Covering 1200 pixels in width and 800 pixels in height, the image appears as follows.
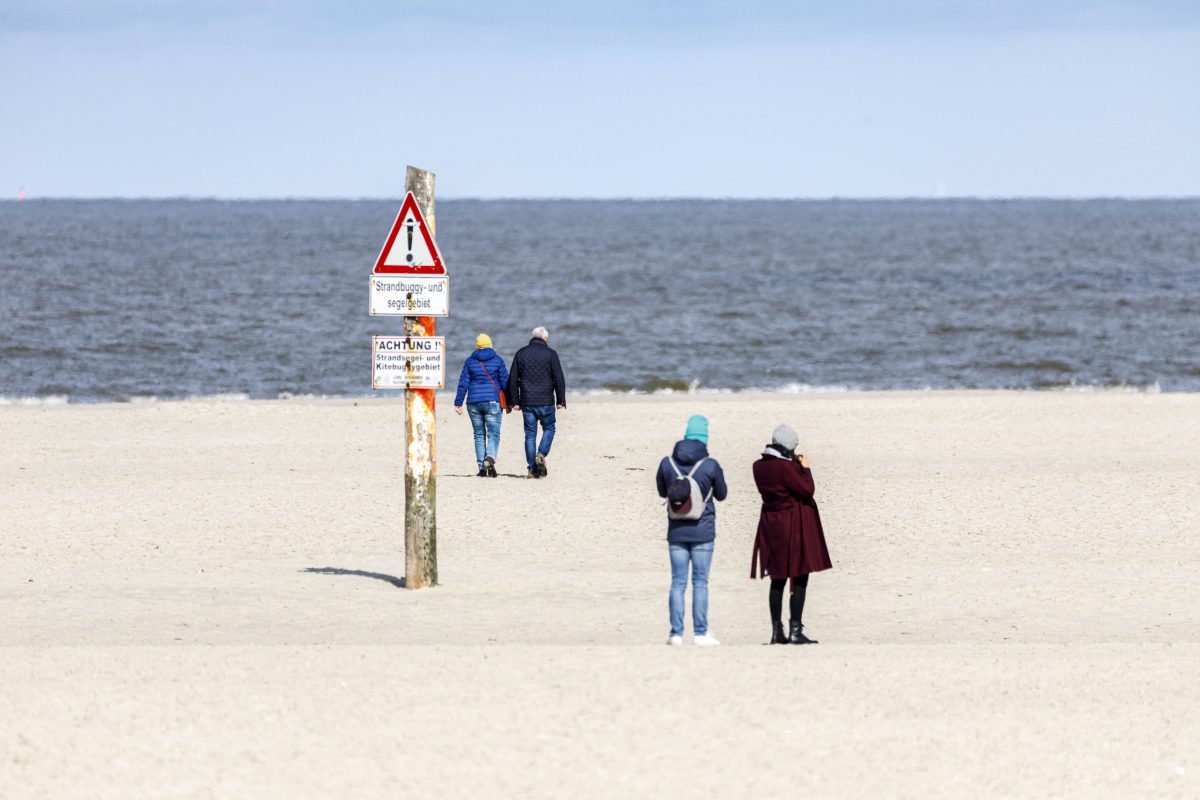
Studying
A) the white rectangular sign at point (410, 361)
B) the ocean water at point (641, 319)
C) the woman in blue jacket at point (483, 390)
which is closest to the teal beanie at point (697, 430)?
the white rectangular sign at point (410, 361)

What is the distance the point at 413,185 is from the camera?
471 inches

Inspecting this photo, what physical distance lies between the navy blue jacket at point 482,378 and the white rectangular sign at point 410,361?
5959 millimetres

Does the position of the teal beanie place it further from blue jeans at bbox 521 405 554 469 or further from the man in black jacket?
blue jeans at bbox 521 405 554 469

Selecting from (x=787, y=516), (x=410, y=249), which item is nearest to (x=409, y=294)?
(x=410, y=249)

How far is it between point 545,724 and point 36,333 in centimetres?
3900

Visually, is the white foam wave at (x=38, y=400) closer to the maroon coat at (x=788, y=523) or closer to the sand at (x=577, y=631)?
the sand at (x=577, y=631)

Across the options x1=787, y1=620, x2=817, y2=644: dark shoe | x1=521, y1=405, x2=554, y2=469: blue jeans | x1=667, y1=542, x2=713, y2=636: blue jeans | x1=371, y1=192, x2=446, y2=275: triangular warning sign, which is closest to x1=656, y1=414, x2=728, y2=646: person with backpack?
x1=667, y1=542, x2=713, y2=636: blue jeans

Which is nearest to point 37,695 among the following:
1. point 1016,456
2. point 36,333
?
point 1016,456

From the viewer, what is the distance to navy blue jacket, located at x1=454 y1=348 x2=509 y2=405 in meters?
18.0

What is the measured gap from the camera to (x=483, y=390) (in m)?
18.0

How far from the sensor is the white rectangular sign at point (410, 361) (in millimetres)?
11875

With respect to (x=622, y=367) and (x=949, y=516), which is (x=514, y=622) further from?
(x=622, y=367)

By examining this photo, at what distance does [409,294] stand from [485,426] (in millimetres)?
6784

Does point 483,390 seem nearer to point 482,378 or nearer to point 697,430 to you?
point 482,378
